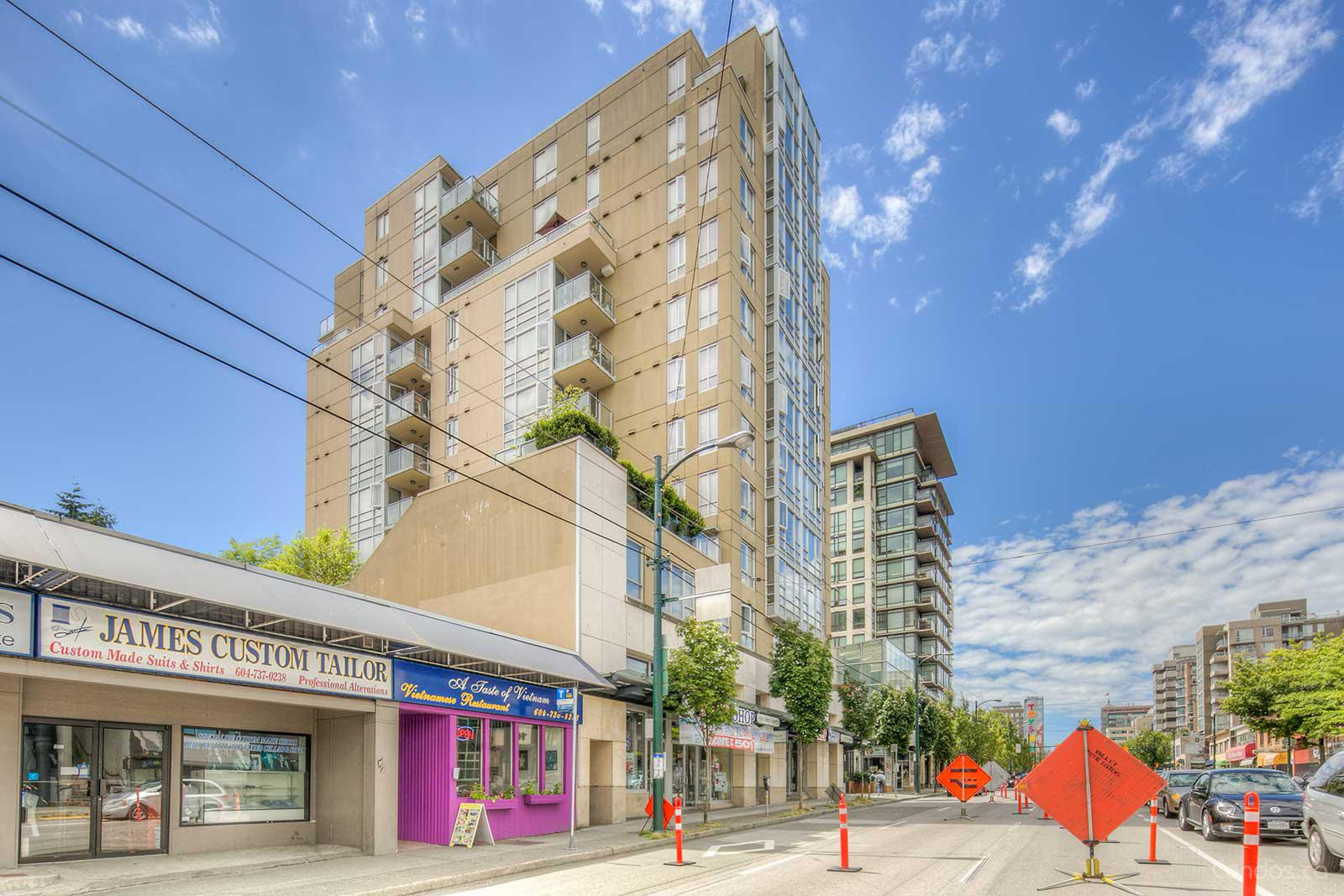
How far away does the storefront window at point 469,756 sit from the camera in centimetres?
1798

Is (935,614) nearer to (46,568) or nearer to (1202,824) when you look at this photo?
(1202,824)

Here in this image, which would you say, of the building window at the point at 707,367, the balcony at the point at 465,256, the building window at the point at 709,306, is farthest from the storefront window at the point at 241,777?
the balcony at the point at 465,256

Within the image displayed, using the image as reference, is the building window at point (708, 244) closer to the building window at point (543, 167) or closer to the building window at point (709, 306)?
the building window at point (709, 306)

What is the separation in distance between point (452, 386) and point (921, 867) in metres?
33.5

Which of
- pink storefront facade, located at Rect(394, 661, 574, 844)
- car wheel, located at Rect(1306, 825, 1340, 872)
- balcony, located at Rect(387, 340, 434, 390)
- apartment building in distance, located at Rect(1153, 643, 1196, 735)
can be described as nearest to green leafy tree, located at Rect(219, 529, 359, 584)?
balcony, located at Rect(387, 340, 434, 390)

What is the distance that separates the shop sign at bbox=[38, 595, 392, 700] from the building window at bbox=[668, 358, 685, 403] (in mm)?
21610


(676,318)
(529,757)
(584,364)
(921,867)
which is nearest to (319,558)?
(584,364)

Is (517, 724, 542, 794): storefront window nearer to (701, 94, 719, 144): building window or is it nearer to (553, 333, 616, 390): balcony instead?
(553, 333, 616, 390): balcony

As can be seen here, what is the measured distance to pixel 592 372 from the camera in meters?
37.3

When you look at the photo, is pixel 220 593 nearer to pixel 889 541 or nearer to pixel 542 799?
pixel 542 799

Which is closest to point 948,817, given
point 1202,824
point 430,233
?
point 1202,824

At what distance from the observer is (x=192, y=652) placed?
499 inches

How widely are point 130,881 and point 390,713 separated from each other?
5.24 meters

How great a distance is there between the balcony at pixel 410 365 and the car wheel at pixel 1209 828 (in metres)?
36.3
